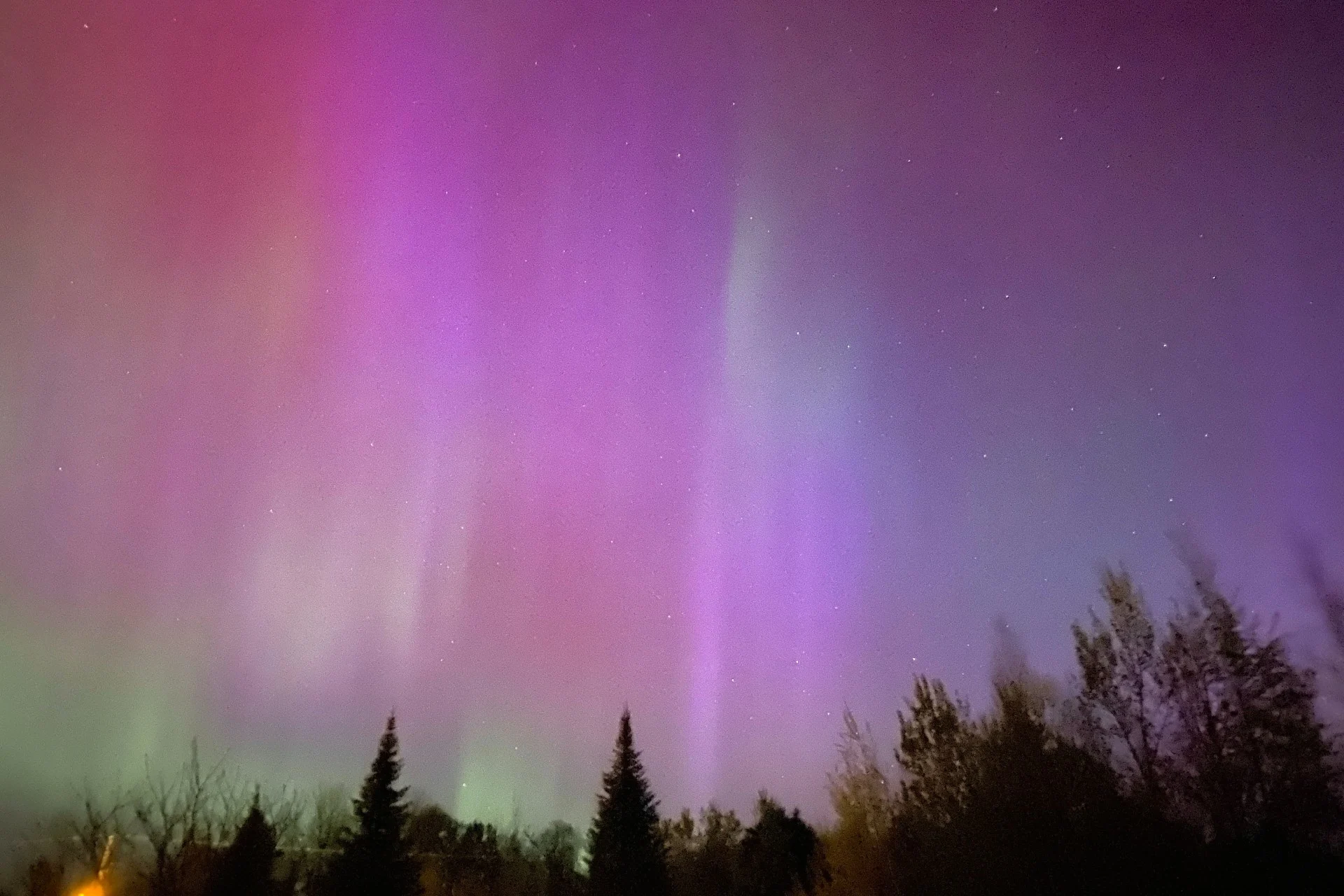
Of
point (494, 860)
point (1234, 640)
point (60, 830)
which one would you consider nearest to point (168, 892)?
point (60, 830)

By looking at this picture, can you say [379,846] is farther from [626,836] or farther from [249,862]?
[626,836]

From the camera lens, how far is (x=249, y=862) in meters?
38.9

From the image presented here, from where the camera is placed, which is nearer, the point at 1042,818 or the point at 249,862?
the point at 1042,818

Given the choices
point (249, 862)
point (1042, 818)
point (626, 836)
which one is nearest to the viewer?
point (1042, 818)

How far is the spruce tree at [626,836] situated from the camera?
48.0 metres

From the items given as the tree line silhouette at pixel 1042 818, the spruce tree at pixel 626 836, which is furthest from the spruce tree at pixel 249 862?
the spruce tree at pixel 626 836

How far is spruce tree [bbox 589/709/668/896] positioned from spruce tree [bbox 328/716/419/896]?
1088 cm

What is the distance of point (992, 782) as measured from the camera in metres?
19.4

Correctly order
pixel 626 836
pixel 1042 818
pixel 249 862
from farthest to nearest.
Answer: pixel 626 836 → pixel 249 862 → pixel 1042 818

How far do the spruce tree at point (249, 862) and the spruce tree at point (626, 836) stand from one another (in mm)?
17147

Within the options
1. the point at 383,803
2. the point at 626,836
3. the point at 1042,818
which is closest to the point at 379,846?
the point at 383,803

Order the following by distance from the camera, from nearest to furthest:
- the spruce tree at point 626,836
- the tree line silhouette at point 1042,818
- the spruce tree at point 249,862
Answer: the tree line silhouette at point 1042,818 → the spruce tree at point 249,862 → the spruce tree at point 626,836

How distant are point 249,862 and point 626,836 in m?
19.6

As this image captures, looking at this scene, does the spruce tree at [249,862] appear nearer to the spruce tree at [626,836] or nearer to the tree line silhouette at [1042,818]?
the tree line silhouette at [1042,818]
